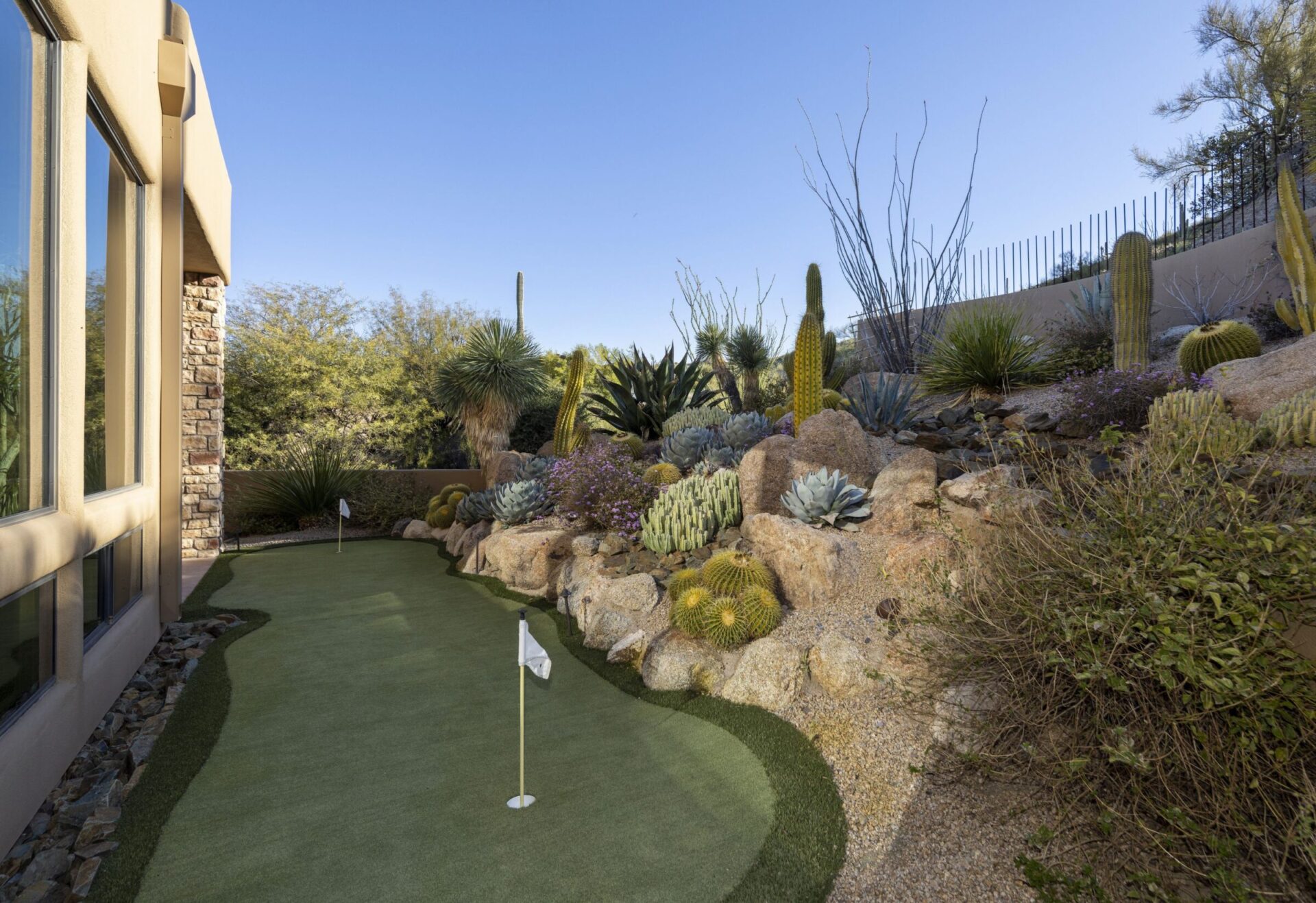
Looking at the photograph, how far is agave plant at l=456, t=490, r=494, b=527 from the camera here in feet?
29.6

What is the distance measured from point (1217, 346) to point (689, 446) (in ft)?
17.4

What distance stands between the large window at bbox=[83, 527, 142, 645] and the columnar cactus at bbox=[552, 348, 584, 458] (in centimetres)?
597

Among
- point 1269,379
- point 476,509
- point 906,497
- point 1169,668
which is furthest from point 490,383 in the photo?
point 1169,668

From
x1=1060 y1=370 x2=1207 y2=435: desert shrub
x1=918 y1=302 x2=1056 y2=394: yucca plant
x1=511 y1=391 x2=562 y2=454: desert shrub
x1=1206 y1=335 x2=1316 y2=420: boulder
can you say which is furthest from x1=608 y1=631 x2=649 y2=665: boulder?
x1=511 y1=391 x2=562 y2=454: desert shrub

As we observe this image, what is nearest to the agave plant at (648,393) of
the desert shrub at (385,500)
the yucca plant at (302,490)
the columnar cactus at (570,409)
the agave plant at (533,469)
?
the columnar cactus at (570,409)

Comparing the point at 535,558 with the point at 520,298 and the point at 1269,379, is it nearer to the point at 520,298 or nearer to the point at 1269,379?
the point at 1269,379

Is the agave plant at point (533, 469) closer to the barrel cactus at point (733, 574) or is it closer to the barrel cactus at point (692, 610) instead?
the barrel cactus at point (733, 574)

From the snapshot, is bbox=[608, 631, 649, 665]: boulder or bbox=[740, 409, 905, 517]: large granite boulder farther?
bbox=[740, 409, 905, 517]: large granite boulder

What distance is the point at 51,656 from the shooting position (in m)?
3.16

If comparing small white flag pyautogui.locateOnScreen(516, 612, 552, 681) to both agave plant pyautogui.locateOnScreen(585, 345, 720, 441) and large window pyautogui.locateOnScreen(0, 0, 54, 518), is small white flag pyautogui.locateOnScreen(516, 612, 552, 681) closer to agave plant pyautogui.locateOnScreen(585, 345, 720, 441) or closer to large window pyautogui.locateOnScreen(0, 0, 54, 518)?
large window pyautogui.locateOnScreen(0, 0, 54, 518)

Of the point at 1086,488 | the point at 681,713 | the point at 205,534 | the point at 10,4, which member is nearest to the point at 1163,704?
the point at 1086,488

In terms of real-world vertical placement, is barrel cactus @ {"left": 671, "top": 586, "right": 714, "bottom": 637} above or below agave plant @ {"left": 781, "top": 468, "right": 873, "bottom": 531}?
below

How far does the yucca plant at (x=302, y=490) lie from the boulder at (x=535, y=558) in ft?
18.0

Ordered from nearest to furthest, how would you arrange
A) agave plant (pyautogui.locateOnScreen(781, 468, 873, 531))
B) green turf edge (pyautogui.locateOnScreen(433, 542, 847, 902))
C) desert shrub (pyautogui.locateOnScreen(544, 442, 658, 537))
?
green turf edge (pyautogui.locateOnScreen(433, 542, 847, 902)) → agave plant (pyautogui.locateOnScreen(781, 468, 873, 531)) → desert shrub (pyautogui.locateOnScreen(544, 442, 658, 537))
